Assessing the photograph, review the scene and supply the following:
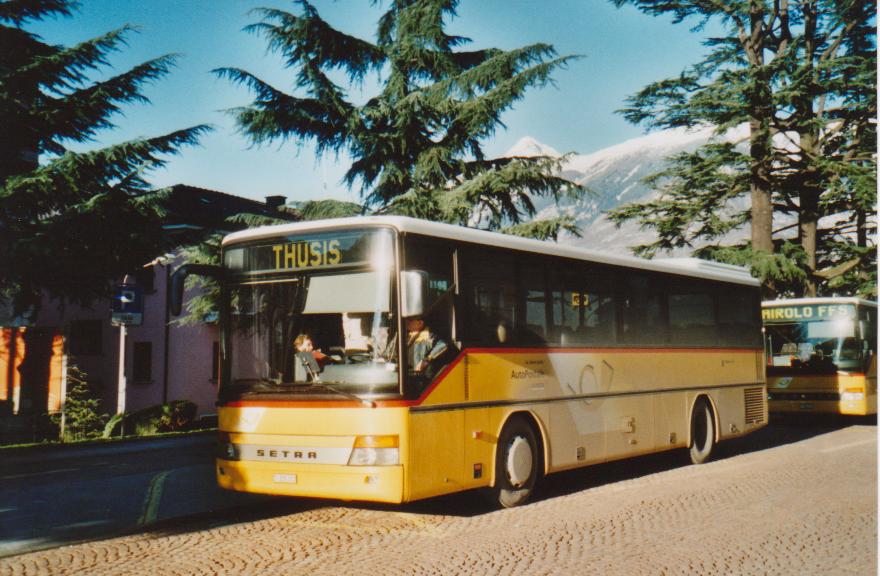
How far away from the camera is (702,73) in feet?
88.1

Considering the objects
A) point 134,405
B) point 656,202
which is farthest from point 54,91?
point 134,405

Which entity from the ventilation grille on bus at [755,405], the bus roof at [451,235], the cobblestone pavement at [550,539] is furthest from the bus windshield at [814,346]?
the cobblestone pavement at [550,539]

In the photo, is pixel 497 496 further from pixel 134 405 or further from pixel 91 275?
pixel 134 405

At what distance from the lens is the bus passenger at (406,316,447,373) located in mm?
7980

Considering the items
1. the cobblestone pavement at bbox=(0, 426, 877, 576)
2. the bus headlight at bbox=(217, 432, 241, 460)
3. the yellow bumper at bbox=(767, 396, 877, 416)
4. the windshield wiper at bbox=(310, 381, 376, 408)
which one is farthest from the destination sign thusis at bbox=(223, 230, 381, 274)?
the yellow bumper at bbox=(767, 396, 877, 416)

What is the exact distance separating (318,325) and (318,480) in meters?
1.42

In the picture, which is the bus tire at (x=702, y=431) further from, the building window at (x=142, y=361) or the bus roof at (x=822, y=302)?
the building window at (x=142, y=361)

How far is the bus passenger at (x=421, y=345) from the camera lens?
7.98 metres

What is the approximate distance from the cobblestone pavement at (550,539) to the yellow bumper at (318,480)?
14.4 inches

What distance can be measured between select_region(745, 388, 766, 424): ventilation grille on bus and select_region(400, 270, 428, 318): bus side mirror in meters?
9.00

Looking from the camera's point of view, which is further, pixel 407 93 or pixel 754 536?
pixel 407 93

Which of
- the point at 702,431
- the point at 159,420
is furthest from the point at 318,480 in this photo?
the point at 159,420

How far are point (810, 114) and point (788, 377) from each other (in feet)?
22.4

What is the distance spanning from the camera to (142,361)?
33.3 meters
